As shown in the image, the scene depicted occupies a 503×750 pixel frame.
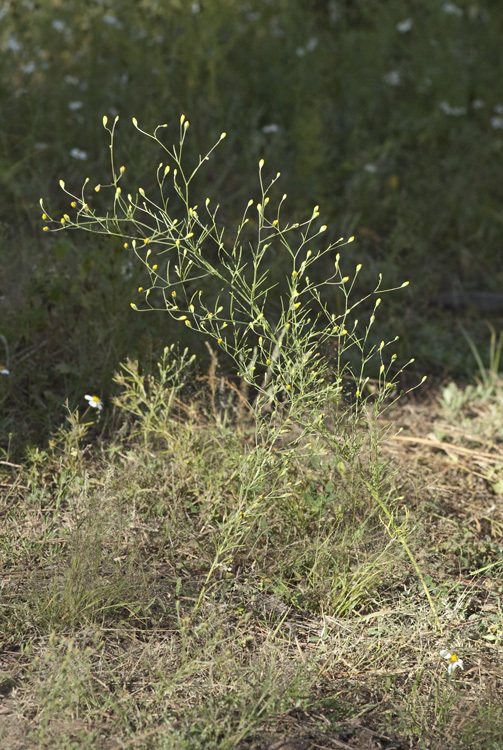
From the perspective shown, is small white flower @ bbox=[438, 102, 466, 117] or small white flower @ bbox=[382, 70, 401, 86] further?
small white flower @ bbox=[382, 70, 401, 86]

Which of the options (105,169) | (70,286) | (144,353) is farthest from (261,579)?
(105,169)

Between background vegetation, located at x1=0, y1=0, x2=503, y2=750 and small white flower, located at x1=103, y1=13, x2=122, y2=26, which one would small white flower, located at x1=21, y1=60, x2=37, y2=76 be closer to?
background vegetation, located at x1=0, y1=0, x2=503, y2=750

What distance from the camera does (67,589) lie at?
2234 millimetres

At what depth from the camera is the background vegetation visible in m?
2.10

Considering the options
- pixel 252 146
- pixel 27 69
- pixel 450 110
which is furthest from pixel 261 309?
pixel 450 110

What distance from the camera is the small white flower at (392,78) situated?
18.7 ft

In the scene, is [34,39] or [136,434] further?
[34,39]

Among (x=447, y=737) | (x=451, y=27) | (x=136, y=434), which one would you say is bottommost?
(x=136, y=434)

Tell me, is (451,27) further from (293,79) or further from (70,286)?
(70,286)

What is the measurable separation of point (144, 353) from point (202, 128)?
6.47 feet

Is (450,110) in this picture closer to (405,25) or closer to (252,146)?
(405,25)

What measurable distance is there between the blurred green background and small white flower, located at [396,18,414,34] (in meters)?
0.03

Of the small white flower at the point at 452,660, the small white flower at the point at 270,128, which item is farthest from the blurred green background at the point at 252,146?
the small white flower at the point at 452,660

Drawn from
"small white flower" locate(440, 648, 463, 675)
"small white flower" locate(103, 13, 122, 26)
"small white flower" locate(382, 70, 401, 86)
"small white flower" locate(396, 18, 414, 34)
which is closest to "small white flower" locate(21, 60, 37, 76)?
"small white flower" locate(103, 13, 122, 26)
